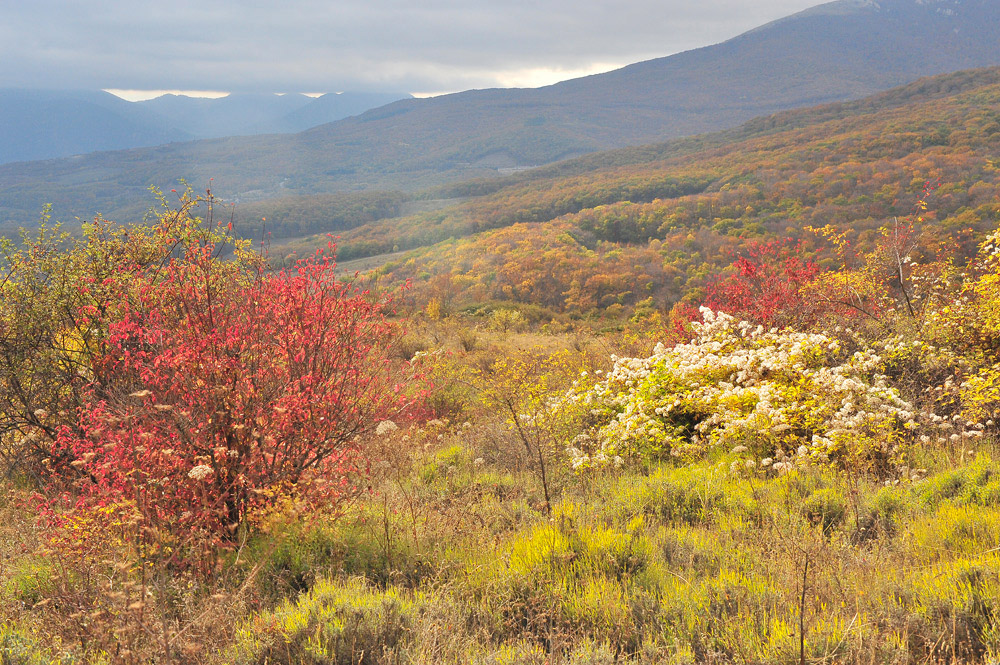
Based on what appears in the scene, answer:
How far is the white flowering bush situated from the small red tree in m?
2.26

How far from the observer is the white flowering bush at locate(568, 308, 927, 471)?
178 inches

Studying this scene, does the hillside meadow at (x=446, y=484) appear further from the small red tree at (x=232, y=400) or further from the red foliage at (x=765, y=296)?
the red foliage at (x=765, y=296)

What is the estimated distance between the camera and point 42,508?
3.57 m

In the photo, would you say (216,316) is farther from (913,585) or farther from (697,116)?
(697,116)

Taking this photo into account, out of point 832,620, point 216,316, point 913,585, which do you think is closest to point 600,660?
point 832,620

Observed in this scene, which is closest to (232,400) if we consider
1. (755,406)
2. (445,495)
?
(445,495)

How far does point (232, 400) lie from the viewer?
348 cm

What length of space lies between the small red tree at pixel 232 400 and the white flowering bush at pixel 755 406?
226 cm

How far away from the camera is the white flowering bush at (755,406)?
14.8ft

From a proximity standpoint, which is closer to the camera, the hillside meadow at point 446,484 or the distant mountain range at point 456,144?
the hillside meadow at point 446,484

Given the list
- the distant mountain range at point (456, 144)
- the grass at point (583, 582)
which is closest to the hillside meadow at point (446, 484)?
the grass at point (583, 582)

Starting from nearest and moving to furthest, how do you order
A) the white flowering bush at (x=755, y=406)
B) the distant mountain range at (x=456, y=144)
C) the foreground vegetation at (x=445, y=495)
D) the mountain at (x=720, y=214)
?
1. the foreground vegetation at (x=445, y=495)
2. the white flowering bush at (x=755, y=406)
3. the mountain at (x=720, y=214)
4. the distant mountain range at (x=456, y=144)

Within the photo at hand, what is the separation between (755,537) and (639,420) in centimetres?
239

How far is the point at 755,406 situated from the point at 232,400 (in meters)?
4.23
